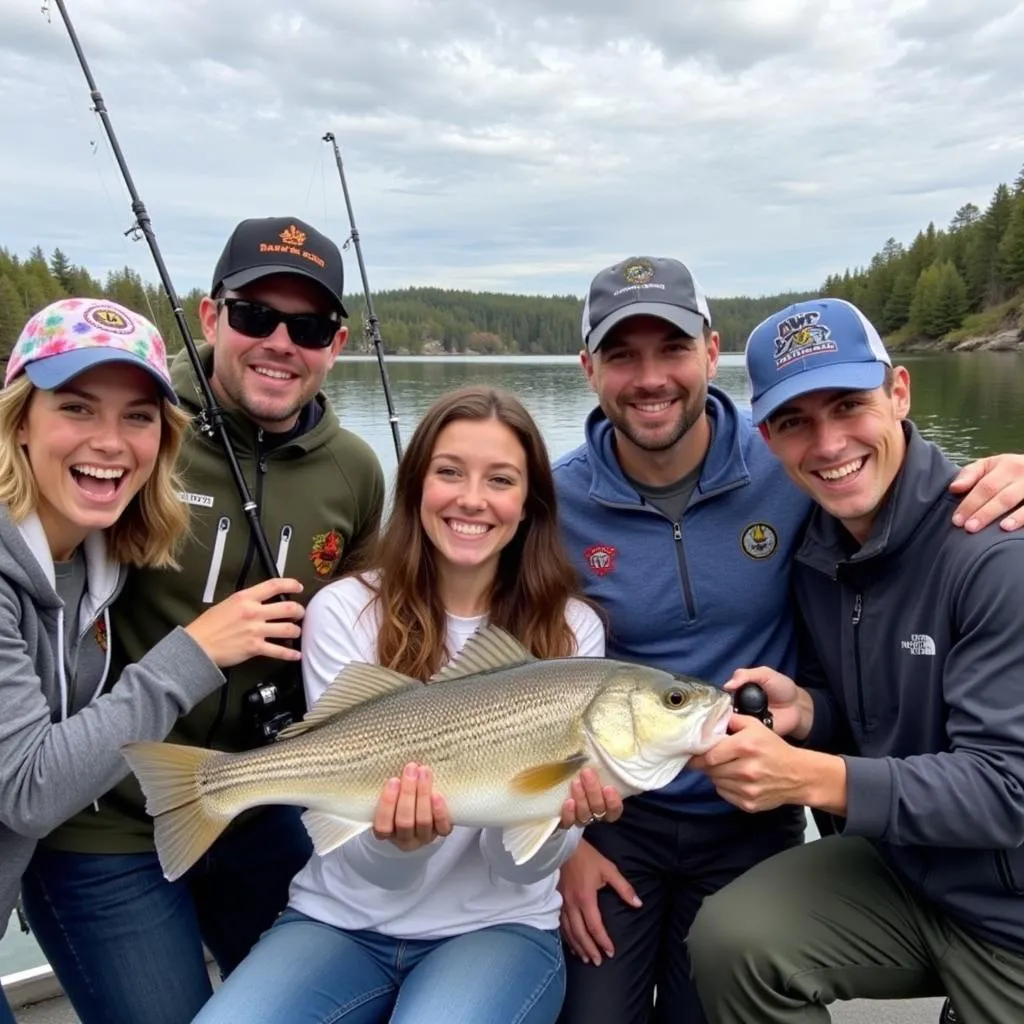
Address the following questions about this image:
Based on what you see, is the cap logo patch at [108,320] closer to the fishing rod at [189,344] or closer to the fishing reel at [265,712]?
the fishing rod at [189,344]

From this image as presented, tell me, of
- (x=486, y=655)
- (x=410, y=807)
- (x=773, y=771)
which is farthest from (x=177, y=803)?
(x=773, y=771)

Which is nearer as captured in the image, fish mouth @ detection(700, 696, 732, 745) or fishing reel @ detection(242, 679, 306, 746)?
fish mouth @ detection(700, 696, 732, 745)

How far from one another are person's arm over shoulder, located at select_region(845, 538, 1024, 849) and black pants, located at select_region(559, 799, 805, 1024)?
109 centimetres

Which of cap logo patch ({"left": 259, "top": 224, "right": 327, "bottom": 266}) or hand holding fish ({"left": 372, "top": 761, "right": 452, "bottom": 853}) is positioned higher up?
cap logo patch ({"left": 259, "top": 224, "right": 327, "bottom": 266})

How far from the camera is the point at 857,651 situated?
3.20 meters

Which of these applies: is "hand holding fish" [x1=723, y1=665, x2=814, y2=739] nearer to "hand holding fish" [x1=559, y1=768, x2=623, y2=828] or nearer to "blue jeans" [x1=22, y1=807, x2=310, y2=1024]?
"hand holding fish" [x1=559, y1=768, x2=623, y2=828]

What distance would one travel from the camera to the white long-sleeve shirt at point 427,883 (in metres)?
2.98

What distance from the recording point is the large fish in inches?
113

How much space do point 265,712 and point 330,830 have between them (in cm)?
74

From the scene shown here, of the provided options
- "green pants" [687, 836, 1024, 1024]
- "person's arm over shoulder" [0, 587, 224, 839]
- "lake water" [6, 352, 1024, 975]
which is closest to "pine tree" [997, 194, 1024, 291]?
"lake water" [6, 352, 1024, 975]

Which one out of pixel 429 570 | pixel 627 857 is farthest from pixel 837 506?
pixel 627 857

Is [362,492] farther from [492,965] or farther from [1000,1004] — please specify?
[1000,1004]

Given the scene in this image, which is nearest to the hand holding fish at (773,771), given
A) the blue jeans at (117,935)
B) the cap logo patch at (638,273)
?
the cap logo patch at (638,273)

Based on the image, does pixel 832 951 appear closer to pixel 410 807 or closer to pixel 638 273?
pixel 410 807
